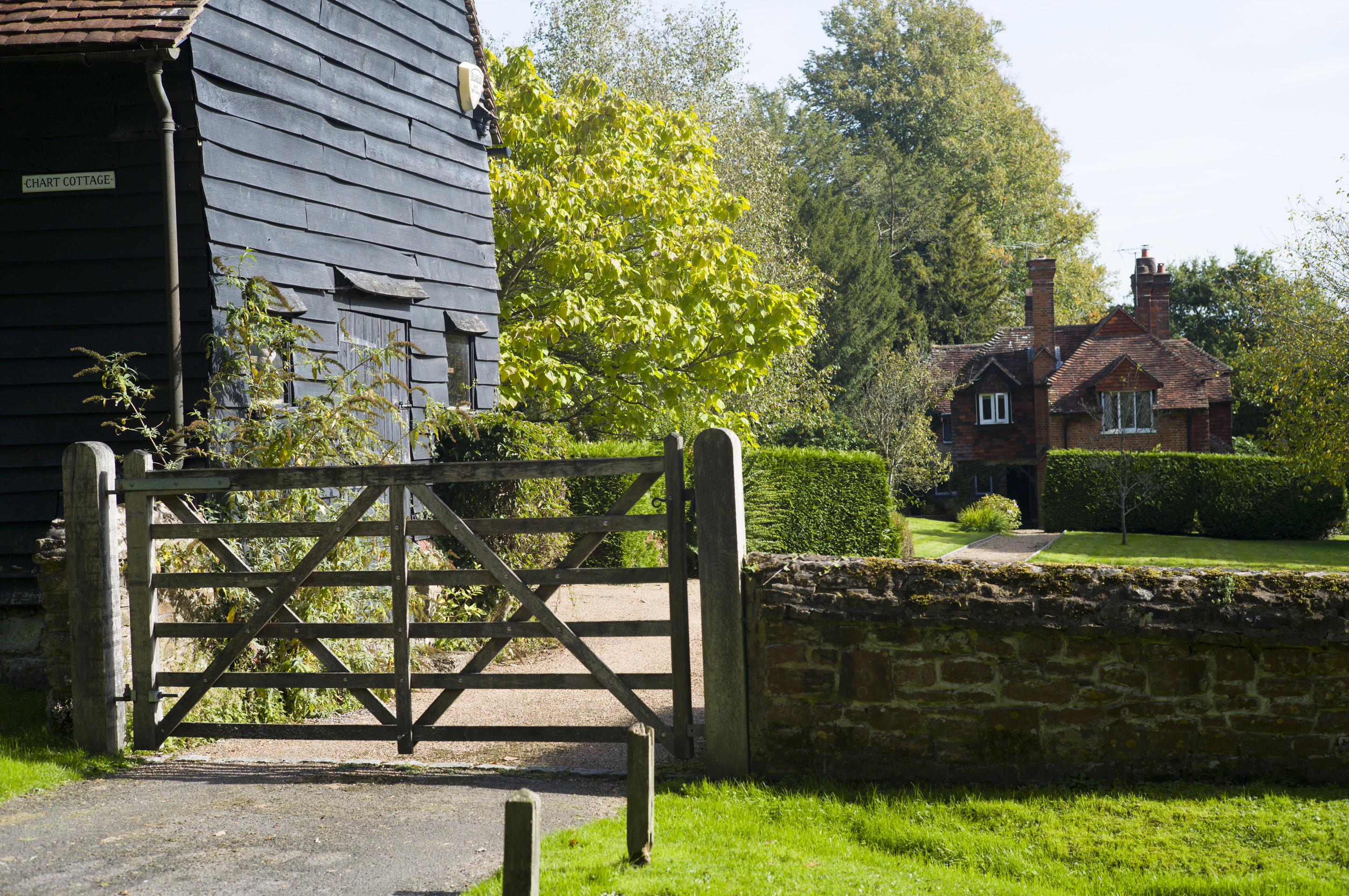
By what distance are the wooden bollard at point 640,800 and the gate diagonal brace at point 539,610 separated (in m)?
1.28

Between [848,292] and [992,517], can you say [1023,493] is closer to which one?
[848,292]

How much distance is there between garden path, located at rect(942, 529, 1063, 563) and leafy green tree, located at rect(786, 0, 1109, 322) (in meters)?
22.2

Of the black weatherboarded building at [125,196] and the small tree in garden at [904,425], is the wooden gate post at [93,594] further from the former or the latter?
the small tree in garden at [904,425]

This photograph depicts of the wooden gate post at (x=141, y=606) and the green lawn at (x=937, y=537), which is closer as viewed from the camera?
the wooden gate post at (x=141, y=606)

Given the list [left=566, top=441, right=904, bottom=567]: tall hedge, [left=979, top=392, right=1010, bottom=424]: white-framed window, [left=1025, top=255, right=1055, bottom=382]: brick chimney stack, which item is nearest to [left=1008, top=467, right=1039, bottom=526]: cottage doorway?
[left=979, top=392, right=1010, bottom=424]: white-framed window

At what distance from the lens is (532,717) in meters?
7.36

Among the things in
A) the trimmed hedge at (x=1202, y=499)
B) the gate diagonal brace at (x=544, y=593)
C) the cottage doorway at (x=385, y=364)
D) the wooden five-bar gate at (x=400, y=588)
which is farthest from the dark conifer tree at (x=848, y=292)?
the wooden five-bar gate at (x=400, y=588)

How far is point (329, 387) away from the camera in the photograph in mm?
9445

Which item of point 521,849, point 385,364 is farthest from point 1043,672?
point 385,364

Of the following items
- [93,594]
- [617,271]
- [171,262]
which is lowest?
[93,594]

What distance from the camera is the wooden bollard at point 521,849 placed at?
352 centimetres

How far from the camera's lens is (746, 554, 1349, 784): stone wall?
5.05m

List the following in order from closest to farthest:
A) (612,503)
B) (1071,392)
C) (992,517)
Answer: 1. (612,503)
2. (992,517)
3. (1071,392)

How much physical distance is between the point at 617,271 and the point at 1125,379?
23.8m
